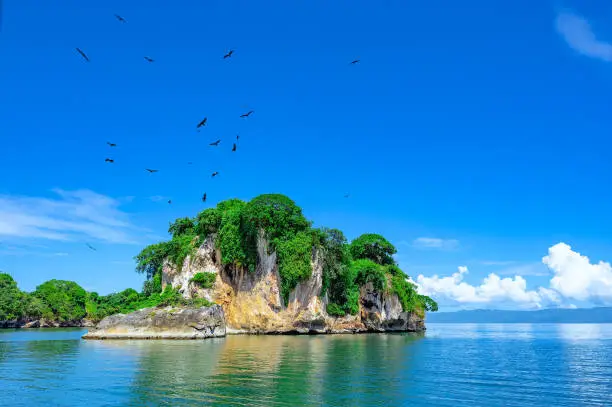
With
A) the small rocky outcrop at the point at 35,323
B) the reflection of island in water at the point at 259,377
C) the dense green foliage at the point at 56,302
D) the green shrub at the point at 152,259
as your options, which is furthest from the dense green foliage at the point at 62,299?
the reflection of island in water at the point at 259,377

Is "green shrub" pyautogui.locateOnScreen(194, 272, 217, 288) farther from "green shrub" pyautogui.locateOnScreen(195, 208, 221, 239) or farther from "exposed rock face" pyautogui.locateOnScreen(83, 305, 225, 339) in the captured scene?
"exposed rock face" pyautogui.locateOnScreen(83, 305, 225, 339)

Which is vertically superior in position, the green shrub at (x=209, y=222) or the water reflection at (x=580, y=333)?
the green shrub at (x=209, y=222)

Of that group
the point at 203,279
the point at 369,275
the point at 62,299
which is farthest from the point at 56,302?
the point at 369,275

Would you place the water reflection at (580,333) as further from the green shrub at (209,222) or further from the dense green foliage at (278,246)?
the green shrub at (209,222)

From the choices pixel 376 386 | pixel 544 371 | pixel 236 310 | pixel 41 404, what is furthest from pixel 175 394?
pixel 236 310

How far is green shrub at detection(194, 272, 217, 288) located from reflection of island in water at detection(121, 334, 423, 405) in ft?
73.6

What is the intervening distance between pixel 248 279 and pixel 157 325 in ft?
41.6

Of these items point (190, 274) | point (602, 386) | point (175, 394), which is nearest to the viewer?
point (175, 394)

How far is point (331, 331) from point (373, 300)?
9962mm

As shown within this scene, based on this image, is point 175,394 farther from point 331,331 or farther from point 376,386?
point 331,331

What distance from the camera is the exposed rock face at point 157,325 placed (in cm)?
3944

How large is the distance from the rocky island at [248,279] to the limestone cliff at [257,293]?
10cm

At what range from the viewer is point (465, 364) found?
23234 mm

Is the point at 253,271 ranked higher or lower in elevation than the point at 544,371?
higher
